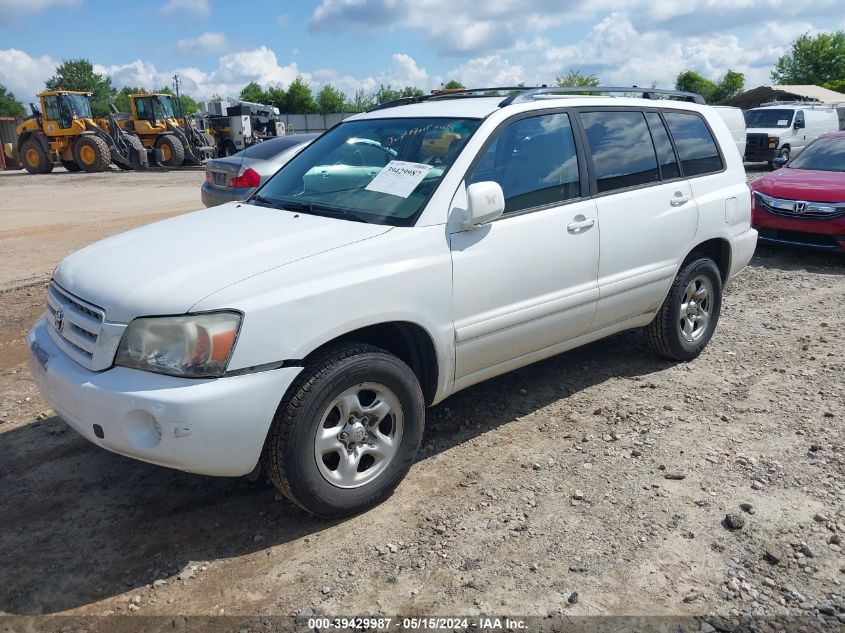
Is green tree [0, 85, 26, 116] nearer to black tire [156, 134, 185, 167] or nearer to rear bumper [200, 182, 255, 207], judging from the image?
black tire [156, 134, 185, 167]

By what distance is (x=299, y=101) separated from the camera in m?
78.8

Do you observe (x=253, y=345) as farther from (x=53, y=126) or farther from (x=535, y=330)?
(x=53, y=126)

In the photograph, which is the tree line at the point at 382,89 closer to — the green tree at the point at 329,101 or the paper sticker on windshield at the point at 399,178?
the green tree at the point at 329,101

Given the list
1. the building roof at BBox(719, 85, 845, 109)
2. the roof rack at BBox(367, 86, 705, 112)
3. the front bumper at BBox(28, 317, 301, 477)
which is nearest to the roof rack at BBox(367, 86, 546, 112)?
the roof rack at BBox(367, 86, 705, 112)

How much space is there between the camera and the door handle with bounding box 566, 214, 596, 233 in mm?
4004

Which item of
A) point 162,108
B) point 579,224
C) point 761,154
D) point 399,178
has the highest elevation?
point 162,108

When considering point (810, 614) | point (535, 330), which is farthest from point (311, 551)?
point (810, 614)

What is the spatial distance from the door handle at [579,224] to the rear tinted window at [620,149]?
0.89ft

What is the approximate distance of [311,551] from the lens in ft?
9.95

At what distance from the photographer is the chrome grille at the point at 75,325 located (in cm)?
296

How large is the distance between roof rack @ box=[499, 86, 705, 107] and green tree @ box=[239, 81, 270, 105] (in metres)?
77.9

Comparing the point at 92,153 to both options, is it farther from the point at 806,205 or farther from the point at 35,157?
the point at 806,205

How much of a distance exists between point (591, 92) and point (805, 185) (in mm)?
5462

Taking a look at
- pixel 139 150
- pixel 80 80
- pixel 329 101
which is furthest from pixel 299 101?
pixel 139 150
